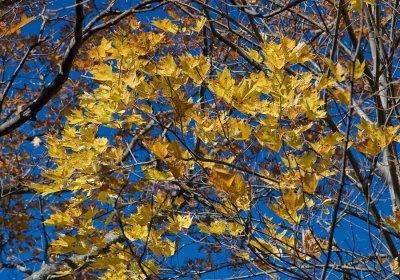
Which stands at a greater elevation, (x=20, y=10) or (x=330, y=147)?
(x=20, y=10)

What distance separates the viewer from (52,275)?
4723 mm

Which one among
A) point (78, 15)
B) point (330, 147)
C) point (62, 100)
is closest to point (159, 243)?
point (330, 147)

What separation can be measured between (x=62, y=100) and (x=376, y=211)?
441cm

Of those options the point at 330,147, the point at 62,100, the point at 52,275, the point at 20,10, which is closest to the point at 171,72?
the point at 330,147

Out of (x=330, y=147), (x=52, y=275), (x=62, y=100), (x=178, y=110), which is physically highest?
(x=62, y=100)

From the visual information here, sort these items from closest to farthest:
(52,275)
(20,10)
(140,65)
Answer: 1. (140,65)
2. (20,10)
3. (52,275)

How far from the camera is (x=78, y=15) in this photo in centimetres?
334

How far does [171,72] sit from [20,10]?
9.82 ft

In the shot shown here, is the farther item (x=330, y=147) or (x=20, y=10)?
(x=20, y=10)

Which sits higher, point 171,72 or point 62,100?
point 62,100

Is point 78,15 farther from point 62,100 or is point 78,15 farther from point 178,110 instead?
point 62,100

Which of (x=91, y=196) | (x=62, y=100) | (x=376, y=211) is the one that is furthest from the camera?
(x=62, y=100)

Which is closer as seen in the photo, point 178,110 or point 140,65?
point 178,110

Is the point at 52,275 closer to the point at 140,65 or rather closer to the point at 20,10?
the point at 20,10
